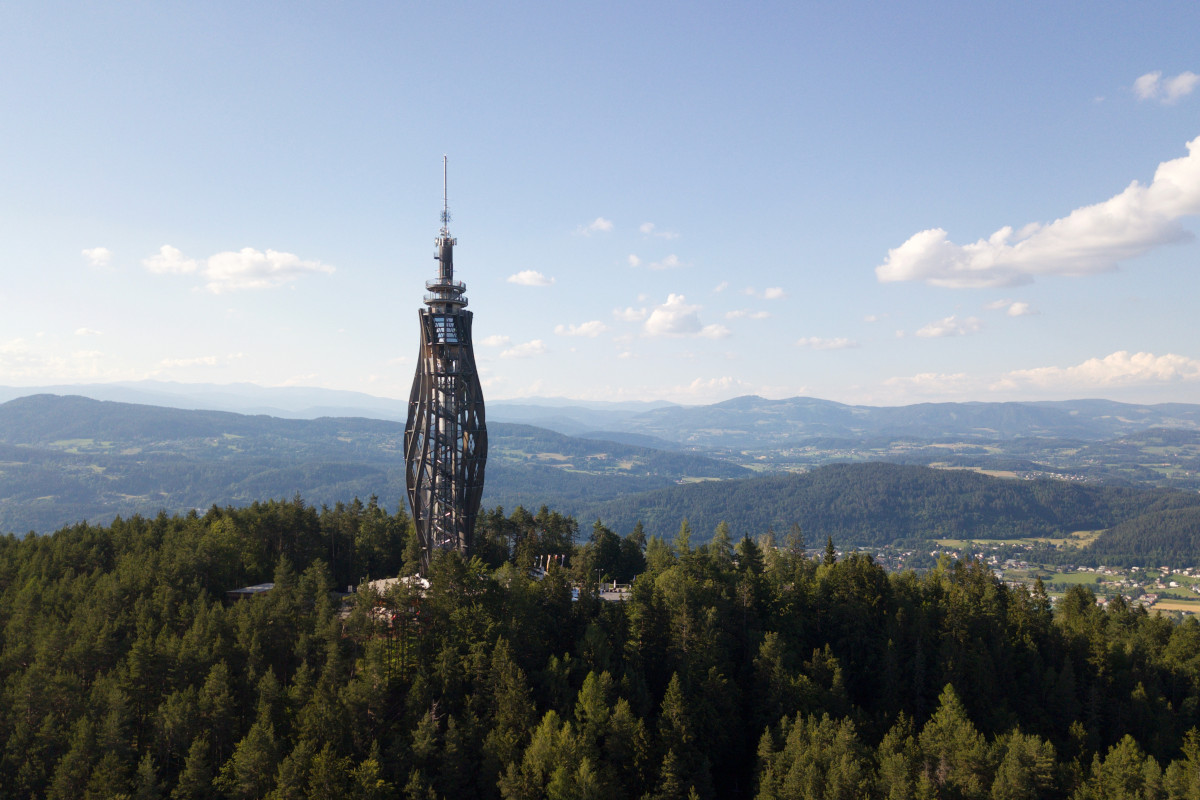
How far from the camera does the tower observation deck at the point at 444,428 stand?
5609cm

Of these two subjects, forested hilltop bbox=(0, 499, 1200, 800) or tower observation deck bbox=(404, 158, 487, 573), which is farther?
tower observation deck bbox=(404, 158, 487, 573)

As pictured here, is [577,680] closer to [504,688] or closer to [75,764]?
[504,688]

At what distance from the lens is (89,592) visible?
158ft

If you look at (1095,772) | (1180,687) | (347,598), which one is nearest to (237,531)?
(347,598)

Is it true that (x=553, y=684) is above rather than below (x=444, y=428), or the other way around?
below

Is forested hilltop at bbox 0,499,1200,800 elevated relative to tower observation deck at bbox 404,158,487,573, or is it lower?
lower

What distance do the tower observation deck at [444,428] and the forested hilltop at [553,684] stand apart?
31.6ft

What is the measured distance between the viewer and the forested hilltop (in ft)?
118

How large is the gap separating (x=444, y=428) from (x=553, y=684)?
75.7 ft

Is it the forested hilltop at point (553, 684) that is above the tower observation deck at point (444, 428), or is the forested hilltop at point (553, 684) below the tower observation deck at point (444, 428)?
below

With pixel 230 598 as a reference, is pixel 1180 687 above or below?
below

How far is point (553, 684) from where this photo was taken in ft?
134

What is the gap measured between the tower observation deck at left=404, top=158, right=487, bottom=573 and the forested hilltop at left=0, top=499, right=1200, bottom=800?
31.6 ft

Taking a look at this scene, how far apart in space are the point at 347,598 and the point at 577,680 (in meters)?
17.3
